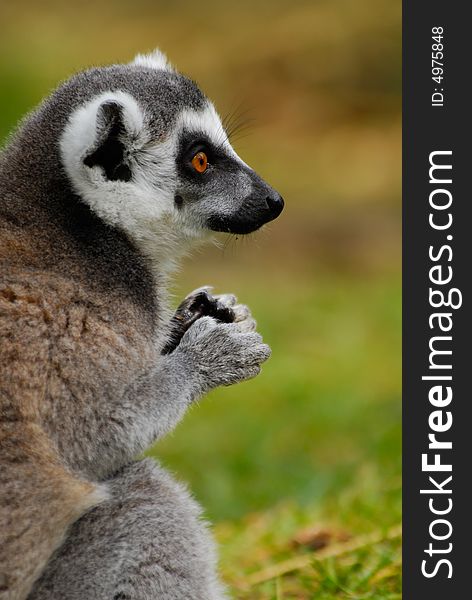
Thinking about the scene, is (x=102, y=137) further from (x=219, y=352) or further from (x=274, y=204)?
(x=219, y=352)

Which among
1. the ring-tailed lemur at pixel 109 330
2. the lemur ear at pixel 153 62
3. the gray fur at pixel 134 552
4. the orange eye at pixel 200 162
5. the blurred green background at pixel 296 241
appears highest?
the blurred green background at pixel 296 241

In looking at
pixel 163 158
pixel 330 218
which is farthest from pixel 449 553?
pixel 330 218

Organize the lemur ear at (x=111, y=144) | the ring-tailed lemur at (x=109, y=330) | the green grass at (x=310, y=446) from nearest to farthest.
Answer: the ring-tailed lemur at (x=109, y=330), the lemur ear at (x=111, y=144), the green grass at (x=310, y=446)

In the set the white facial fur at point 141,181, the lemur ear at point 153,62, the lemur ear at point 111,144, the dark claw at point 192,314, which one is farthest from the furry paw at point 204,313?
the lemur ear at point 153,62

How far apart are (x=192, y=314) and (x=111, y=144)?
3.36 ft

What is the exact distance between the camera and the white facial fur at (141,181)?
4672 millimetres

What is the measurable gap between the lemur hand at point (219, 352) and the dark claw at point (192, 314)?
7.8 inches

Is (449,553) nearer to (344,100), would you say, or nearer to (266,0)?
(344,100)

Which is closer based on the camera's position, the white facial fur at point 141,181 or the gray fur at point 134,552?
the gray fur at point 134,552

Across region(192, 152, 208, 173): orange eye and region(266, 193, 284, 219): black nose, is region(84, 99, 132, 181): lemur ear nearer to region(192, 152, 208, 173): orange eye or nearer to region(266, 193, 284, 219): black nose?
region(192, 152, 208, 173): orange eye

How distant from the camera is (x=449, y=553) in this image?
5.18 meters

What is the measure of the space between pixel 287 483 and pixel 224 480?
550mm

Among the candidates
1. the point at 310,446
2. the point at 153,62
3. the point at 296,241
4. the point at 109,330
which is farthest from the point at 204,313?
the point at 296,241

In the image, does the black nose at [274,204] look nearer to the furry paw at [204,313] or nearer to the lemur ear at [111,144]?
the furry paw at [204,313]
